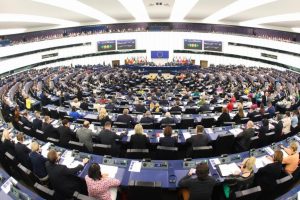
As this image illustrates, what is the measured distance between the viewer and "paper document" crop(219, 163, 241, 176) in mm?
5341

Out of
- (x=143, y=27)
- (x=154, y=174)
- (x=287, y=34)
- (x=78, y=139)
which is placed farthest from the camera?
(x=143, y=27)

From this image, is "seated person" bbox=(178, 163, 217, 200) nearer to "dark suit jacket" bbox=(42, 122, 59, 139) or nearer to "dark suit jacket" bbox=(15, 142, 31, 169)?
"dark suit jacket" bbox=(15, 142, 31, 169)

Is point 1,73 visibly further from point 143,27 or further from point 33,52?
point 143,27

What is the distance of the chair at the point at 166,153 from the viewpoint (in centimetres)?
652

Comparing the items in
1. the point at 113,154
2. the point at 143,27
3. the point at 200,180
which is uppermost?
the point at 143,27

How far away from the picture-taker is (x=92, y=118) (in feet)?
32.5

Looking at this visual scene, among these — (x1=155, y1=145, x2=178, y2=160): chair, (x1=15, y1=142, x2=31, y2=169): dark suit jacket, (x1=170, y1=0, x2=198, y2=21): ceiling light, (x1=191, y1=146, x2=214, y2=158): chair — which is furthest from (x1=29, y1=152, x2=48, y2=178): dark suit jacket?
(x1=170, y1=0, x2=198, y2=21): ceiling light

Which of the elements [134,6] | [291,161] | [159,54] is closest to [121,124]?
[291,161]

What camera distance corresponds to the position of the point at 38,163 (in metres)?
5.77

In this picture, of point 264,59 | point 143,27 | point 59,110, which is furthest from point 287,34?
point 59,110

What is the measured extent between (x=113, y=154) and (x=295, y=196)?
443 centimetres

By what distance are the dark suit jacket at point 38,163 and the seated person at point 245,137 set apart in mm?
5097

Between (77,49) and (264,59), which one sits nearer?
(264,59)

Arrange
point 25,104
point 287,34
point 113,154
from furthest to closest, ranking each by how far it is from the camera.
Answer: point 287,34
point 25,104
point 113,154
